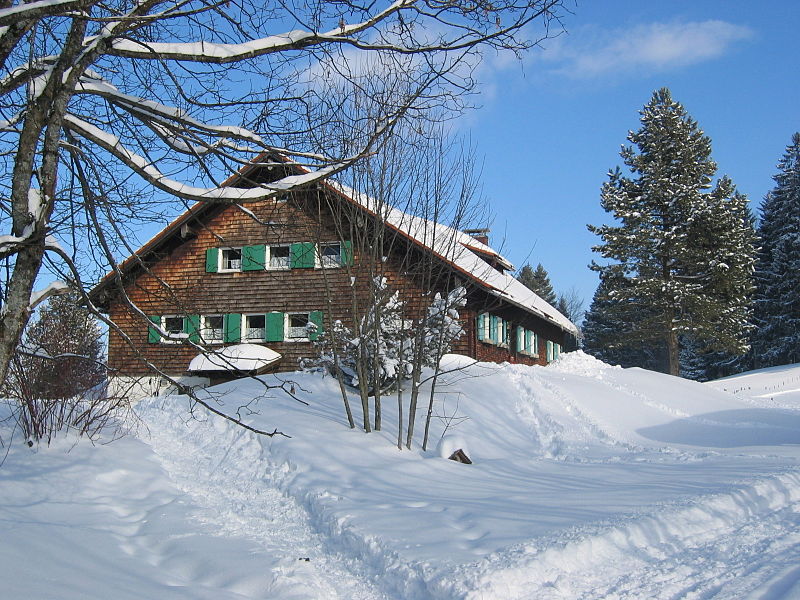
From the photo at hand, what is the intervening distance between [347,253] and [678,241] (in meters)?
21.5

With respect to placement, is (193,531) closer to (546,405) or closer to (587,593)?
(587,593)

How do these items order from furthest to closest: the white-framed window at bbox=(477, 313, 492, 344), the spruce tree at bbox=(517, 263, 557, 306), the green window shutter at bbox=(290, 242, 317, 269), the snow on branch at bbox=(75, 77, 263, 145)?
the spruce tree at bbox=(517, 263, 557, 306) → the white-framed window at bbox=(477, 313, 492, 344) → the green window shutter at bbox=(290, 242, 317, 269) → the snow on branch at bbox=(75, 77, 263, 145)

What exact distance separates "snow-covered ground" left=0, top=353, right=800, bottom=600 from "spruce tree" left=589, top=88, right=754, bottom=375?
16.2 metres

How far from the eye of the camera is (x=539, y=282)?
66.8 m

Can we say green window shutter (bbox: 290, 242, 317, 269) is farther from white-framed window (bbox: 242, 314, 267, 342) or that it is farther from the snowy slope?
the snowy slope

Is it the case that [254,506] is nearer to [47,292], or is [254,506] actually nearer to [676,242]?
[47,292]

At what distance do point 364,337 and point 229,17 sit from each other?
6351mm

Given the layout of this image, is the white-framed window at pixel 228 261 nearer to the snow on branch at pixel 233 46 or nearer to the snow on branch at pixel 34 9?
the snow on branch at pixel 233 46

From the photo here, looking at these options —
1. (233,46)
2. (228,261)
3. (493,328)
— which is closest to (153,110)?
(233,46)

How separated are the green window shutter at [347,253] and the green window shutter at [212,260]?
11.1 m

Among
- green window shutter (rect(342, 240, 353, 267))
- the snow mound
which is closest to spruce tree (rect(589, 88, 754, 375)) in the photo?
the snow mound

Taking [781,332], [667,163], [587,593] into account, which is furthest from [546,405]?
[781,332]

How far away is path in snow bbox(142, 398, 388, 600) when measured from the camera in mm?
5145

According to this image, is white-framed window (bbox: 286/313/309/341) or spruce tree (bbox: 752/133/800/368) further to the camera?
spruce tree (bbox: 752/133/800/368)
